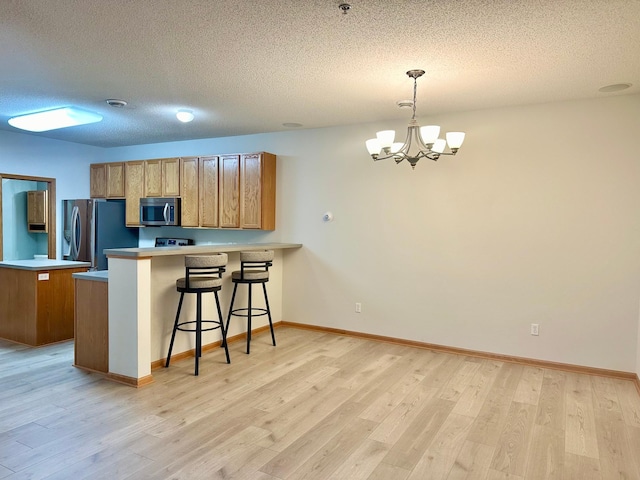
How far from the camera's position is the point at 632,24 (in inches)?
95.3

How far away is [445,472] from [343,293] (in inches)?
116

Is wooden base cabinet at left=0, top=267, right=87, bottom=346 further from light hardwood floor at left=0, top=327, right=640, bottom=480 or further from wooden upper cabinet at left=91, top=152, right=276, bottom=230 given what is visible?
→ wooden upper cabinet at left=91, top=152, right=276, bottom=230

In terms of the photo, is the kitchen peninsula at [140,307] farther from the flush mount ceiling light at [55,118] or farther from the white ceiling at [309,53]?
the flush mount ceiling light at [55,118]

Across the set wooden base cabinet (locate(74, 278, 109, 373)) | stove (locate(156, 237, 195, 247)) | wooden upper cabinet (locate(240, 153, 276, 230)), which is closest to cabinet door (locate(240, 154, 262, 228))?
wooden upper cabinet (locate(240, 153, 276, 230))

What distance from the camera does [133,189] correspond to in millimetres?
6273

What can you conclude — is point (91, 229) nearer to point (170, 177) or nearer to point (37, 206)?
point (170, 177)

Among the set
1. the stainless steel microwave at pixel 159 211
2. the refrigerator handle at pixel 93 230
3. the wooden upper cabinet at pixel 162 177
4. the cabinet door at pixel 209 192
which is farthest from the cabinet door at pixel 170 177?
the refrigerator handle at pixel 93 230

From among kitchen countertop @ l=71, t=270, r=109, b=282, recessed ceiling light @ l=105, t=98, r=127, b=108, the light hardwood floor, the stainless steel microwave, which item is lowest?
the light hardwood floor

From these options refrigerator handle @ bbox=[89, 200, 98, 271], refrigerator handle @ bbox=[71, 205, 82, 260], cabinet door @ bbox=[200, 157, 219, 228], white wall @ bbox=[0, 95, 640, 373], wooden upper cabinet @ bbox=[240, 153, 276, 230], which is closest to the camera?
white wall @ bbox=[0, 95, 640, 373]

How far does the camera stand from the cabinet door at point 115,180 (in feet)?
21.1

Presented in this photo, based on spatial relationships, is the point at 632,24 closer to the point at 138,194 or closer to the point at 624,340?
the point at 624,340

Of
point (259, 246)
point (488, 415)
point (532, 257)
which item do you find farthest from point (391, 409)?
point (259, 246)

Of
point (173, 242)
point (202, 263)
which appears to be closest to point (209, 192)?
point (173, 242)

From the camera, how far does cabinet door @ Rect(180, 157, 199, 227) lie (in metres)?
5.73
